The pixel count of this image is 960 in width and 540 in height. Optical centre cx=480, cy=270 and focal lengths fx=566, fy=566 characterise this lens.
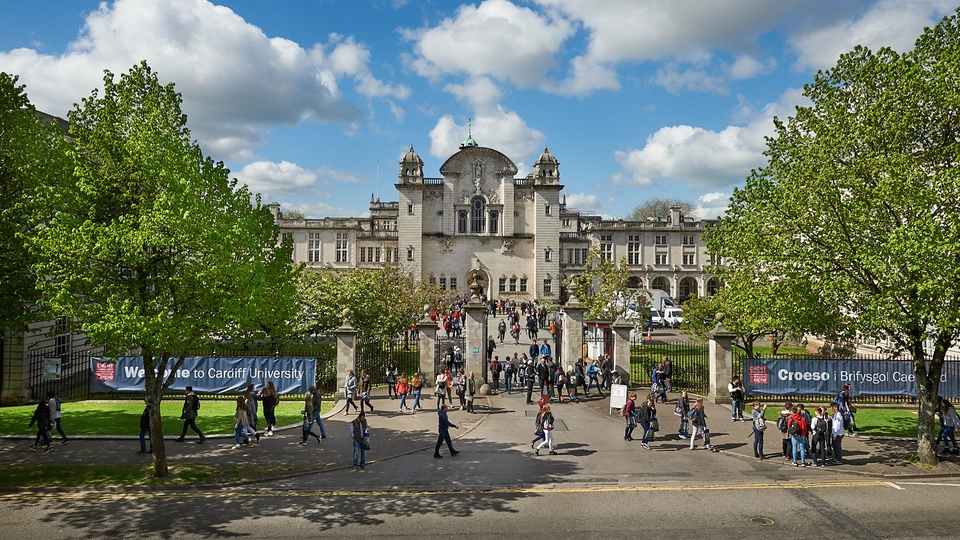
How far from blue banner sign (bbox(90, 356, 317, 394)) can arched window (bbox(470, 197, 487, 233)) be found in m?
40.3

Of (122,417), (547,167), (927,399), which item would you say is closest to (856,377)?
(927,399)

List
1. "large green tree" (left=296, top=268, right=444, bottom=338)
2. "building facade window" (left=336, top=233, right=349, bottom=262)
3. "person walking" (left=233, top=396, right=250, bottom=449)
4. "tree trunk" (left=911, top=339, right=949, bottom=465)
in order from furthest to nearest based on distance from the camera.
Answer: "building facade window" (left=336, top=233, right=349, bottom=262), "large green tree" (left=296, top=268, right=444, bottom=338), "person walking" (left=233, top=396, right=250, bottom=449), "tree trunk" (left=911, top=339, right=949, bottom=465)

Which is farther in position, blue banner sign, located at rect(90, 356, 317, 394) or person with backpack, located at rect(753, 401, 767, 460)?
blue banner sign, located at rect(90, 356, 317, 394)

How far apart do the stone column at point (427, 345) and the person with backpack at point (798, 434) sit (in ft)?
43.2

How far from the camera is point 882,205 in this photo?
43.6ft

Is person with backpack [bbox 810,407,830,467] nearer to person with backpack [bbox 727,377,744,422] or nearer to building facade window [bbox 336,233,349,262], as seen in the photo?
person with backpack [bbox 727,377,744,422]

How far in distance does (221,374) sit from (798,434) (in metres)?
19.5

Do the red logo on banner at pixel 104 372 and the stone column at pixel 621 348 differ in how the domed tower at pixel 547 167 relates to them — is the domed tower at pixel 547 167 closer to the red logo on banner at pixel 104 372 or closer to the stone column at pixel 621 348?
the stone column at pixel 621 348

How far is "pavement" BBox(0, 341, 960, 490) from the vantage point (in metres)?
13.2

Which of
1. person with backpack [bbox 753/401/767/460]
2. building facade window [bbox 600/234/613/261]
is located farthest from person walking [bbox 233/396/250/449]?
building facade window [bbox 600/234/613/261]

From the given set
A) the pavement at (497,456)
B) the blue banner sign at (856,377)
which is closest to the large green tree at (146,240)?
the pavement at (497,456)

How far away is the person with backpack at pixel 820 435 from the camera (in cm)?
1399

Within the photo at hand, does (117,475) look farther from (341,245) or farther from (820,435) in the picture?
(341,245)

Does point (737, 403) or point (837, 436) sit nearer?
point (837, 436)
